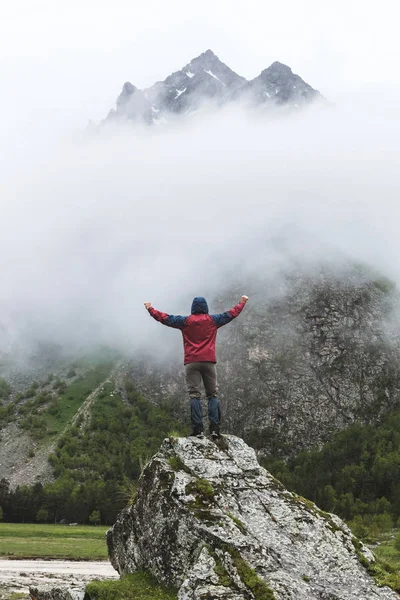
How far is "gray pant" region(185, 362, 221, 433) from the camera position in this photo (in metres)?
18.3

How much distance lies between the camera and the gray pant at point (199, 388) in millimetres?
18328

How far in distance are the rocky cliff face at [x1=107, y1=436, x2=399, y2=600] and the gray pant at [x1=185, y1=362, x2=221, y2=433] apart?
2.73ft

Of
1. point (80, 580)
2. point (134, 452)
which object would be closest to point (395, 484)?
point (134, 452)

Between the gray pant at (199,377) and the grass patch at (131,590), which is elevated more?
the gray pant at (199,377)

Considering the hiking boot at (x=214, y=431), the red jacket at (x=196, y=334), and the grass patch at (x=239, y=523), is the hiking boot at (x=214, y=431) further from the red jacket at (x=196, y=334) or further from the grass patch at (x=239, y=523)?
the grass patch at (x=239, y=523)

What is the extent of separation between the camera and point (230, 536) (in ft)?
45.4

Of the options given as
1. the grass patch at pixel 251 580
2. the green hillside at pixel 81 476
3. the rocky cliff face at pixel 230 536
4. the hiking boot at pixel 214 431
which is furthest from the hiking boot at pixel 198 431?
the green hillside at pixel 81 476

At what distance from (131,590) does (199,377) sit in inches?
262

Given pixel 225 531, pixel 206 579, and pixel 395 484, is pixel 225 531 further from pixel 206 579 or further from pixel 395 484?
pixel 395 484

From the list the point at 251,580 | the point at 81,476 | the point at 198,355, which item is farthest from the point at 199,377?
the point at 81,476

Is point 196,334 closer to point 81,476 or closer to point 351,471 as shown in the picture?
point 81,476

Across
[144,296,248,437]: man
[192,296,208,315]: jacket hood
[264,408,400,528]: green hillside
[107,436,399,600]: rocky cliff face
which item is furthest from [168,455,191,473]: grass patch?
[264,408,400,528]: green hillside

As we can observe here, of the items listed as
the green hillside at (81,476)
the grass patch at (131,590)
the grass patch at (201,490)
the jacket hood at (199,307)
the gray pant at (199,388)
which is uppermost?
the jacket hood at (199,307)

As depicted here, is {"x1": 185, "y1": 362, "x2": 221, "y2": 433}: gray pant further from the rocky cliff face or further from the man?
the rocky cliff face
